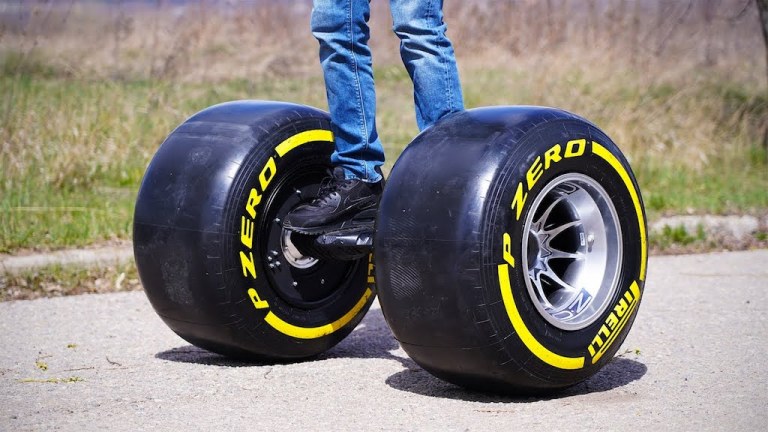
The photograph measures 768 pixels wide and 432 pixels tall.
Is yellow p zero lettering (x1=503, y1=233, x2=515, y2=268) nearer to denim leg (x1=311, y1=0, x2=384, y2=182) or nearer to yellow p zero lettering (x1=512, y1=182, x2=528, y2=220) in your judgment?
yellow p zero lettering (x1=512, y1=182, x2=528, y2=220)

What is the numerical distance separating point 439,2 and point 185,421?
6.11 ft

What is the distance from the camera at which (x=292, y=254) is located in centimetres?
448

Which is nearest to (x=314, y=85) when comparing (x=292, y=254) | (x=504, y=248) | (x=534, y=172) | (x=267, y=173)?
(x=292, y=254)

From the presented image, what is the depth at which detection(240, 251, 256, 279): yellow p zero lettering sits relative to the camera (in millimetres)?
4211

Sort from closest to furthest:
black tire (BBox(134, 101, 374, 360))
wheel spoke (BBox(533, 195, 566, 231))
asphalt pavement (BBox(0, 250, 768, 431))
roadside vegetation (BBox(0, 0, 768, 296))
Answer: asphalt pavement (BBox(0, 250, 768, 431)) → wheel spoke (BBox(533, 195, 566, 231)) → black tire (BBox(134, 101, 374, 360)) → roadside vegetation (BBox(0, 0, 768, 296))

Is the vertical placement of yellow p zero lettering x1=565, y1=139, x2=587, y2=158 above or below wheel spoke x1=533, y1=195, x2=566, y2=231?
above

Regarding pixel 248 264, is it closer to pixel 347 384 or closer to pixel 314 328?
pixel 314 328

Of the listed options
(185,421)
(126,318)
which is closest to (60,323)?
(126,318)

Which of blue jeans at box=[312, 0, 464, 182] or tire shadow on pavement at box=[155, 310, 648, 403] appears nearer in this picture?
tire shadow on pavement at box=[155, 310, 648, 403]

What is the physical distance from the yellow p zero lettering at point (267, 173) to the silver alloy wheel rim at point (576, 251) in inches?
42.1

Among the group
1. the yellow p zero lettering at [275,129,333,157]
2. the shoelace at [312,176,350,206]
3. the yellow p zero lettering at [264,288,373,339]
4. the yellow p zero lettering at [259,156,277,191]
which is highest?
the yellow p zero lettering at [275,129,333,157]

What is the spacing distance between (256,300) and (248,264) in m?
0.15

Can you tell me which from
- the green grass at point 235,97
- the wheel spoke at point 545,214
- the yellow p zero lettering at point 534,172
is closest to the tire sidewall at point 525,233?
the yellow p zero lettering at point 534,172

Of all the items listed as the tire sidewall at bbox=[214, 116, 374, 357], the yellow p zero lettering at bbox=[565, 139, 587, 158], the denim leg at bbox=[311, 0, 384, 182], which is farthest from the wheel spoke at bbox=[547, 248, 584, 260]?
the tire sidewall at bbox=[214, 116, 374, 357]
